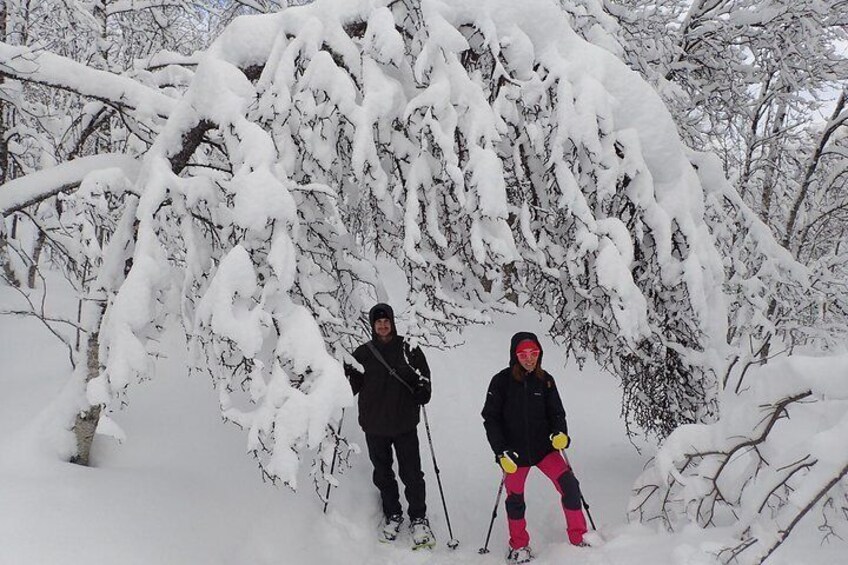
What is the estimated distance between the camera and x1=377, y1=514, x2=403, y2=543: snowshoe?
4691 millimetres

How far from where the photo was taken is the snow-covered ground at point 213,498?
3.33 meters

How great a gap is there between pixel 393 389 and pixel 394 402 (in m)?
0.10

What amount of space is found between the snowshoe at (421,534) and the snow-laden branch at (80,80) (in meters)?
3.48

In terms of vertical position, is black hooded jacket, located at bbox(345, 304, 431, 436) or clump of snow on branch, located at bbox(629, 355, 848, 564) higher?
black hooded jacket, located at bbox(345, 304, 431, 436)

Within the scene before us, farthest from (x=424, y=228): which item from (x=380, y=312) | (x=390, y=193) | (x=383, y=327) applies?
(x=383, y=327)

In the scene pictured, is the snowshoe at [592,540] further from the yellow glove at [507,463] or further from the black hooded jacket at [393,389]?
the black hooded jacket at [393,389]

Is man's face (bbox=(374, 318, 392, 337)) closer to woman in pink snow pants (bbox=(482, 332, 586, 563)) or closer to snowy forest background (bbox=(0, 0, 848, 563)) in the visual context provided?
snowy forest background (bbox=(0, 0, 848, 563))

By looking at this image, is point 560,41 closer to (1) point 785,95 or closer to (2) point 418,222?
(2) point 418,222

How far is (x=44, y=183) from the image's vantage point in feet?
12.4

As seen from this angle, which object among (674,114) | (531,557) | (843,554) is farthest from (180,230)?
(674,114)

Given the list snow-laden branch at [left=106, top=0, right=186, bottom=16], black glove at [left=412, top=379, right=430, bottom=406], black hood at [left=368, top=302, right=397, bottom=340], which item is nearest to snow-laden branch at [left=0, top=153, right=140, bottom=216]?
black hood at [left=368, top=302, right=397, bottom=340]

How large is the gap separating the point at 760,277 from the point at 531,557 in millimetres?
2894

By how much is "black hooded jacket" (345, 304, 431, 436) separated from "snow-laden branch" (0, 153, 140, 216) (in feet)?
7.13

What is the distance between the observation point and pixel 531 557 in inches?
173
